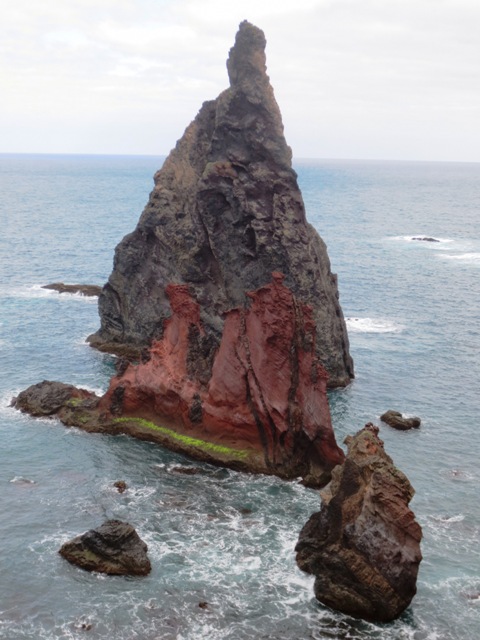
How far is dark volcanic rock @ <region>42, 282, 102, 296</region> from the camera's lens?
114 meters

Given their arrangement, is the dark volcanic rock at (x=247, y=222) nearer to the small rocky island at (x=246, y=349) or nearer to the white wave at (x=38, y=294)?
the small rocky island at (x=246, y=349)

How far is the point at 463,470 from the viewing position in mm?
58562

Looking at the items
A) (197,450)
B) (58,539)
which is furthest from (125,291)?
(58,539)

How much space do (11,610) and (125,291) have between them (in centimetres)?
4927

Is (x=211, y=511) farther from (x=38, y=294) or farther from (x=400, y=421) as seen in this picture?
(x=38, y=294)

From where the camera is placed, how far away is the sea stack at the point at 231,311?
192ft

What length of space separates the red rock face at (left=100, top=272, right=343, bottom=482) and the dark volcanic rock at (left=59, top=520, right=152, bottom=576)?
Answer: 14.7 meters

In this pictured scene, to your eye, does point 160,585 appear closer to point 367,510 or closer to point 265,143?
point 367,510

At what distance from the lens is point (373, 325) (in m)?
98.9

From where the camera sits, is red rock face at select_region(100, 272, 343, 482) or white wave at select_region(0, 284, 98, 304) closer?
red rock face at select_region(100, 272, 343, 482)

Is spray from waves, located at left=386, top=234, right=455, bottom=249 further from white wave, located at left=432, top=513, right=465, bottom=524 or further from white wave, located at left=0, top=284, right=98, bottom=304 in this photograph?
white wave, located at left=432, top=513, right=465, bottom=524

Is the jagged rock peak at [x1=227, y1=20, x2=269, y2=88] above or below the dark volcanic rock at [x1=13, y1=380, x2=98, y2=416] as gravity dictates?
above

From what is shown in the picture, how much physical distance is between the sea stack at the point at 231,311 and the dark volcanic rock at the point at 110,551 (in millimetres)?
14031

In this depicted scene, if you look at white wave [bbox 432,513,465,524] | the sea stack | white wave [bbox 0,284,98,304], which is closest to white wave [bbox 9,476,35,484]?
the sea stack
